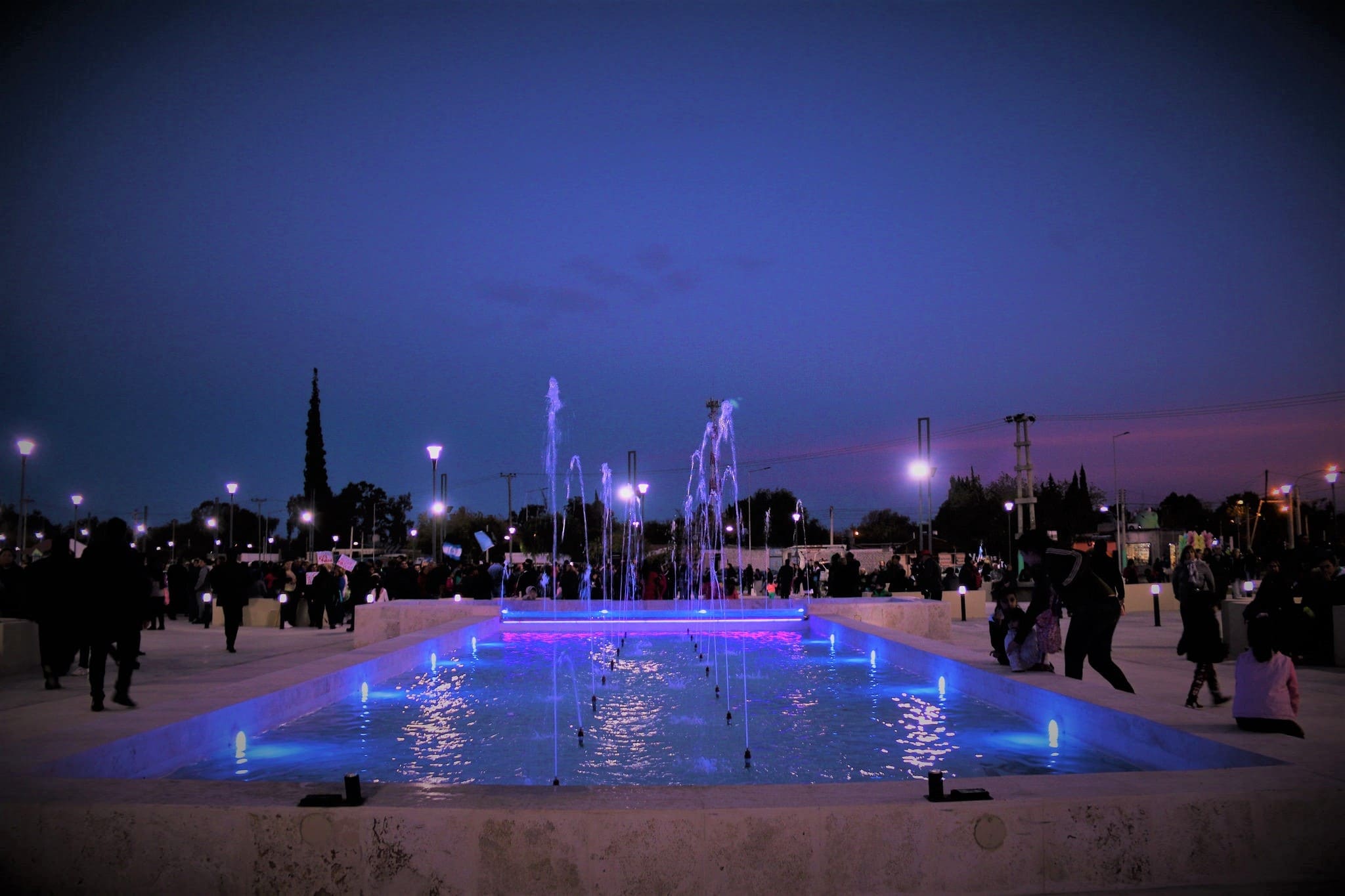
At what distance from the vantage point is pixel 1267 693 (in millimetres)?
6121

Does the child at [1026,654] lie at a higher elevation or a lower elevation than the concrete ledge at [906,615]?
higher

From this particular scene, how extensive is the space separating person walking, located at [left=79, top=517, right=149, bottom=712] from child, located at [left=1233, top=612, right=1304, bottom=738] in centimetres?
834

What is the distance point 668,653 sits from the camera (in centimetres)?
1611

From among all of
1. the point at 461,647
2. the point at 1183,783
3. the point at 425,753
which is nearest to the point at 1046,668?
the point at 1183,783

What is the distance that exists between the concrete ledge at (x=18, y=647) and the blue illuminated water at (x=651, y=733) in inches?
181

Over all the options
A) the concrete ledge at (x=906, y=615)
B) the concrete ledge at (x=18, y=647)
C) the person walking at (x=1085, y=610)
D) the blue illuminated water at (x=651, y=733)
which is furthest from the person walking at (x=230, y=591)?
the person walking at (x=1085, y=610)

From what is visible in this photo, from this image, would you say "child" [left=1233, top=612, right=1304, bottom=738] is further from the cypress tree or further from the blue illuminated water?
the cypress tree

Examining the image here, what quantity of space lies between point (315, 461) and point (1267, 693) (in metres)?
89.9

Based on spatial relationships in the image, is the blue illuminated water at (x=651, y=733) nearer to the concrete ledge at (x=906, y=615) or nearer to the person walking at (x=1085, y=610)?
the person walking at (x=1085, y=610)

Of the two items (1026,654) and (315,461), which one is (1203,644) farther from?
(315,461)

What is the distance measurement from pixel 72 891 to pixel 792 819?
3.19 meters

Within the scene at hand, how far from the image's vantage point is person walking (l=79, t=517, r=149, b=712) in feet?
27.2

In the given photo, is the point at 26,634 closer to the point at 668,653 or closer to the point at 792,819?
the point at 668,653

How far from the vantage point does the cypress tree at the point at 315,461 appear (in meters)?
88.2
